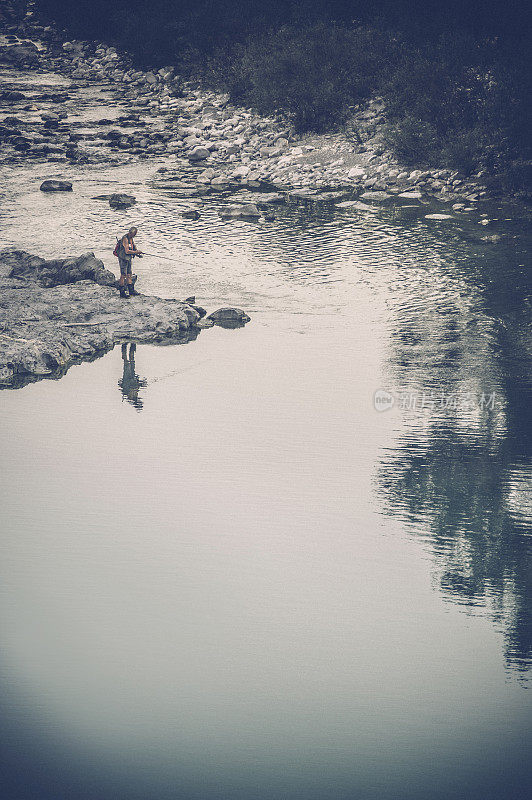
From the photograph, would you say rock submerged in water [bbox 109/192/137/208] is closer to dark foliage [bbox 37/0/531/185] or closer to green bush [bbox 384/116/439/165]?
dark foliage [bbox 37/0/531/185]

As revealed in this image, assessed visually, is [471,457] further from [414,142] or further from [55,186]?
[55,186]

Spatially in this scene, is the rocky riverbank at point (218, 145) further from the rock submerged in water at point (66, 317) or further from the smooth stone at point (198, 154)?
the rock submerged in water at point (66, 317)

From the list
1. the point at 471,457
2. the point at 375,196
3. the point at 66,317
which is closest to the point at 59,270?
A: the point at 66,317

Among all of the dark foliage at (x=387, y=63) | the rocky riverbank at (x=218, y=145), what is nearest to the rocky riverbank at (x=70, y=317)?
the rocky riverbank at (x=218, y=145)

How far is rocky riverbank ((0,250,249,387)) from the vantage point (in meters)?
14.0

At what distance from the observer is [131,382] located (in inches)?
542

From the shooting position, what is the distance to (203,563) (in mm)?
9391

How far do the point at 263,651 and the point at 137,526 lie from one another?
2451 millimetres

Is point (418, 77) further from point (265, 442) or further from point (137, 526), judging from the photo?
point (137, 526)

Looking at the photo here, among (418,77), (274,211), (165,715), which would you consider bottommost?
(165,715)

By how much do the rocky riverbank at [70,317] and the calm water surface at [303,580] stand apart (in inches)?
18.3

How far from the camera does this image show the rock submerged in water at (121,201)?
76.0 feet

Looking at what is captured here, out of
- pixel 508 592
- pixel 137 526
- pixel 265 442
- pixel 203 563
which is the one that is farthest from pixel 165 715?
pixel 265 442

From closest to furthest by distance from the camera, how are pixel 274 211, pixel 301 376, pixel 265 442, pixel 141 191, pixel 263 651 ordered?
pixel 263 651, pixel 265 442, pixel 301 376, pixel 274 211, pixel 141 191
